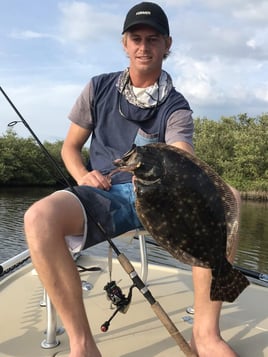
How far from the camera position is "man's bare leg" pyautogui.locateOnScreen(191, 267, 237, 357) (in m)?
2.21

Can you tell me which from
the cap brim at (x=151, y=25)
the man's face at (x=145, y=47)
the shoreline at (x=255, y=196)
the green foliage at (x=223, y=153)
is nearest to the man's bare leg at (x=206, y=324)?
the man's face at (x=145, y=47)

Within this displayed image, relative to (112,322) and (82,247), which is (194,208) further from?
(112,322)

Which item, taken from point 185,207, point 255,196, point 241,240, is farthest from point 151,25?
point 255,196

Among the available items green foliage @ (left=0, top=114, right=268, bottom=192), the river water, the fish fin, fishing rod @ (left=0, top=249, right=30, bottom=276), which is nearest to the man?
the fish fin

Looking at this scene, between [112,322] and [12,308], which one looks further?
[12,308]

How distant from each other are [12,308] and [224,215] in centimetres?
184

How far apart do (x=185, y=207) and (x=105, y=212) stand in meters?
0.65

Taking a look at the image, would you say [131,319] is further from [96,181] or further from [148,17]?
[148,17]

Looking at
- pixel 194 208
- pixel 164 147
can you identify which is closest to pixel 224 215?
pixel 194 208

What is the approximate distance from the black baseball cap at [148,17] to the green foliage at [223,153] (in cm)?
3961

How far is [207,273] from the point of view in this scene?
7.37 feet

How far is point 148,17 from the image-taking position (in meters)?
2.60

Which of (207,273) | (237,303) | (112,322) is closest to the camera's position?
(207,273)

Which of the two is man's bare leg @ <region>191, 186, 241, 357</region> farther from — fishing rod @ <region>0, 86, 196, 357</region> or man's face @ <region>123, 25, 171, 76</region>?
man's face @ <region>123, 25, 171, 76</region>
